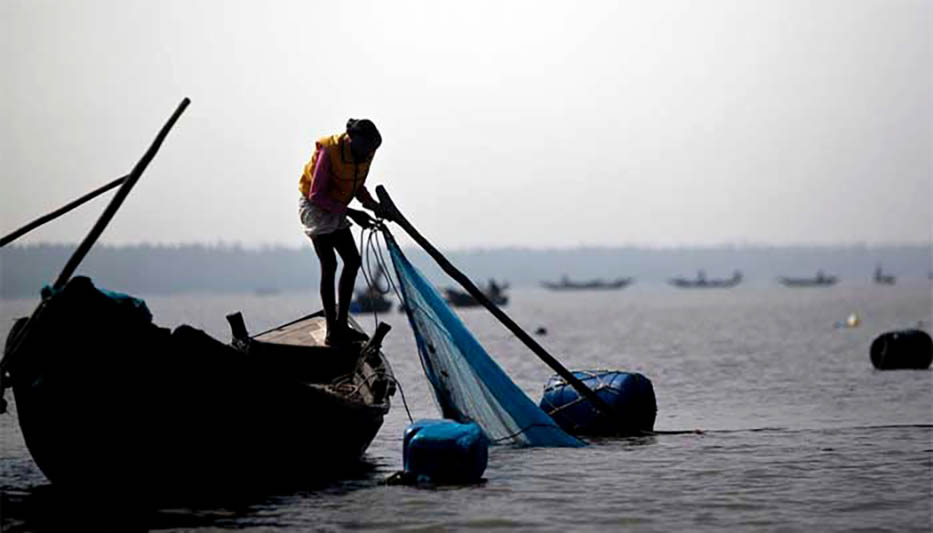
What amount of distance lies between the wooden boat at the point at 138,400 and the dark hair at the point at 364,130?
319 cm

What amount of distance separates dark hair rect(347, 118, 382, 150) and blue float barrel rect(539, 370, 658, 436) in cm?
504

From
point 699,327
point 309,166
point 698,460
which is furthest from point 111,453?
point 699,327

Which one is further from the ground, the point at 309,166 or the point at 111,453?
the point at 309,166

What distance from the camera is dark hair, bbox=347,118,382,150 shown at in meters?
15.2

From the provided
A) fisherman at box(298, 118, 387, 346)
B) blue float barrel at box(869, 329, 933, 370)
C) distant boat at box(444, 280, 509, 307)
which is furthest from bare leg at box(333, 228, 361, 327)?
distant boat at box(444, 280, 509, 307)

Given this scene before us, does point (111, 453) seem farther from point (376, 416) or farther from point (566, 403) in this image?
point (566, 403)

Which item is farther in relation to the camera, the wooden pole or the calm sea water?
the wooden pole

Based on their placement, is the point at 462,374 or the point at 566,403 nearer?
the point at 462,374

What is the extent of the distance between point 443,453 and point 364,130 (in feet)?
12.3

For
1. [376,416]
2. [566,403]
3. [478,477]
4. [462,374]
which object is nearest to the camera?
[478,477]

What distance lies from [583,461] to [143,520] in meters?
5.78

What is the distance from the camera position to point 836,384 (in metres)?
29.3

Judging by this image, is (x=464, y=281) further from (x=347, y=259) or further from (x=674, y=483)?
(x=674, y=483)

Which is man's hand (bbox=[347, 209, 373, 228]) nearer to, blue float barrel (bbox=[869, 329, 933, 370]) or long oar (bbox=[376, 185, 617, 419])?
long oar (bbox=[376, 185, 617, 419])
